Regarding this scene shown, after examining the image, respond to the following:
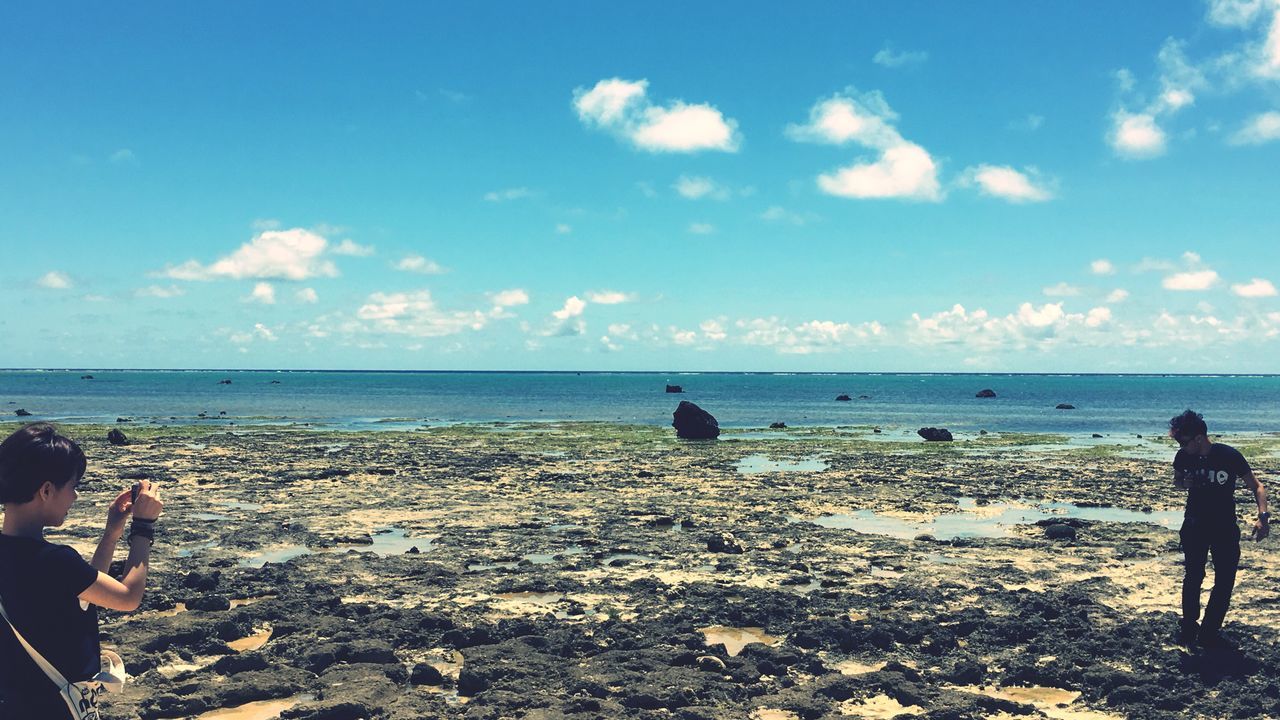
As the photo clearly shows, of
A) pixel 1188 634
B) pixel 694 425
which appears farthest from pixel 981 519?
pixel 694 425

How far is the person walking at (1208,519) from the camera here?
32.3ft

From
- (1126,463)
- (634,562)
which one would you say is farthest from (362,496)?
(1126,463)

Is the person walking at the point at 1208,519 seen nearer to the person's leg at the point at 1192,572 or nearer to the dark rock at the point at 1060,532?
the person's leg at the point at 1192,572

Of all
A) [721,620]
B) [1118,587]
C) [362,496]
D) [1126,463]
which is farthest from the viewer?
[1126,463]

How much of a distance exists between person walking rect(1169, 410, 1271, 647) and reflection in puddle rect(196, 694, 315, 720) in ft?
31.6

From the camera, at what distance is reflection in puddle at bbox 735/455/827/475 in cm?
3112

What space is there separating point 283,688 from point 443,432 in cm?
4346

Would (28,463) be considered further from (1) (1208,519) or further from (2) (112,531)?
(1) (1208,519)

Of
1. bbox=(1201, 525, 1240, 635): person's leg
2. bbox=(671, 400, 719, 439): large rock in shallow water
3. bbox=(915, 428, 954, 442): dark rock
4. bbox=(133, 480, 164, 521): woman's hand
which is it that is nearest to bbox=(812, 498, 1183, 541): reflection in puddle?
bbox=(1201, 525, 1240, 635): person's leg

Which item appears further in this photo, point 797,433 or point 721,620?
point 797,433

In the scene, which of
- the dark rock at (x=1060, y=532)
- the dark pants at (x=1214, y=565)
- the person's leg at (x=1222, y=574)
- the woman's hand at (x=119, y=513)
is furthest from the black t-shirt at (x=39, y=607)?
the dark rock at (x=1060, y=532)

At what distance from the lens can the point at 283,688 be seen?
8664 millimetres

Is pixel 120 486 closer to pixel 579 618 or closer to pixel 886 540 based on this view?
pixel 579 618

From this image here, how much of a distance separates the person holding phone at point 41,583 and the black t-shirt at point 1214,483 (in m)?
10.4
